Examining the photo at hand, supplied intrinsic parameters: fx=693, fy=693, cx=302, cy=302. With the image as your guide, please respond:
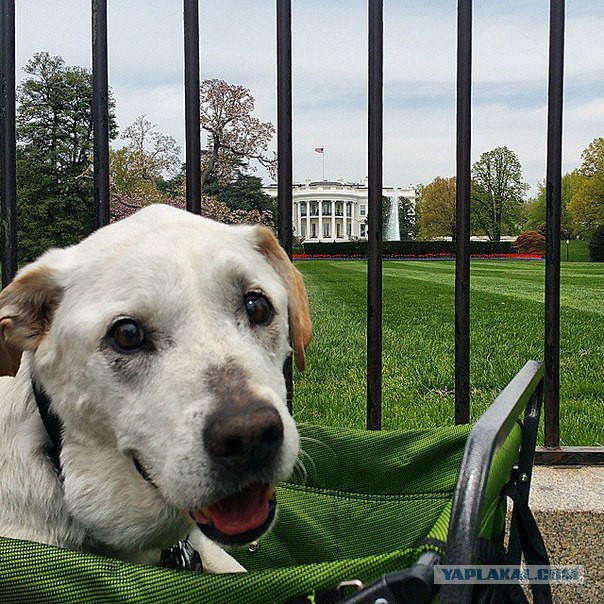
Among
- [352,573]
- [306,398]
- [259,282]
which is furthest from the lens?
[306,398]

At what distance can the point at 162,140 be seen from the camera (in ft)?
65.8

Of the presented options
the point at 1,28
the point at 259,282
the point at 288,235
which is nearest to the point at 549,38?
the point at 288,235

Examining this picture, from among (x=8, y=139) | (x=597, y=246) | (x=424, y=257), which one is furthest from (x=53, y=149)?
(x=597, y=246)

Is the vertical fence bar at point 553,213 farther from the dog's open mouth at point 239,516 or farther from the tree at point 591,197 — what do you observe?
the tree at point 591,197

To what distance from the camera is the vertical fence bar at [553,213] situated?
2291mm

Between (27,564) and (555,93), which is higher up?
(555,93)

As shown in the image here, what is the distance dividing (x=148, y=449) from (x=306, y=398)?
392 cm

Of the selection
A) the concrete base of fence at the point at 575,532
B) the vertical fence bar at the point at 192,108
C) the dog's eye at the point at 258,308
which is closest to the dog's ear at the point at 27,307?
the dog's eye at the point at 258,308

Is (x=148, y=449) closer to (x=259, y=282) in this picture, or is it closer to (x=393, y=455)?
(x=259, y=282)

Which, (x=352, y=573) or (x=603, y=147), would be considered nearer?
(x=352, y=573)

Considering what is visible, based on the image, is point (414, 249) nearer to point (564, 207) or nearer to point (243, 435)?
point (564, 207)

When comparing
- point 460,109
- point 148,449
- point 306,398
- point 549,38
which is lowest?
point 306,398

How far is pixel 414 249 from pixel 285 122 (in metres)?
36.7

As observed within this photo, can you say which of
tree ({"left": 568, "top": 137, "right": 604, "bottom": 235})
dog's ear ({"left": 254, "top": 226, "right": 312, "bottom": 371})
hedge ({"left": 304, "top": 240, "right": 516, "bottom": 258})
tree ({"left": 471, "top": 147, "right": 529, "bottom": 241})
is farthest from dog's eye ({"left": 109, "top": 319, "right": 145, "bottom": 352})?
tree ({"left": 471, "top": 147, "right": 529, "bottom": 241})
